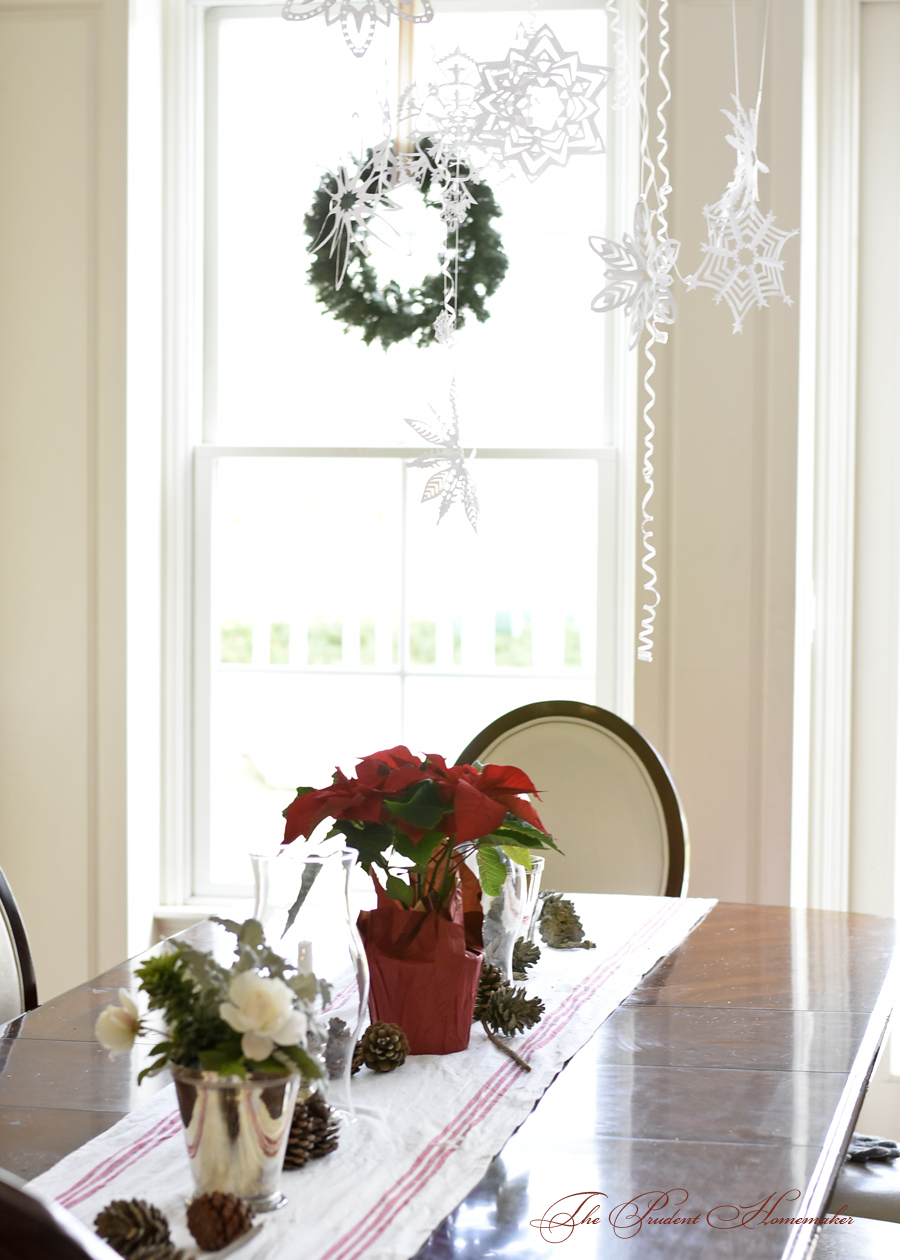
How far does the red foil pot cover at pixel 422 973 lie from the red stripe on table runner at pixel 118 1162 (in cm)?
23

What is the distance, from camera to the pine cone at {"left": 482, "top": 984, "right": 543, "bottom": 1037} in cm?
123

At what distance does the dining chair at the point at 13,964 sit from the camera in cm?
157

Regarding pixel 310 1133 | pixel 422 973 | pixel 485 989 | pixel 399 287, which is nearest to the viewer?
pixel 310 1133

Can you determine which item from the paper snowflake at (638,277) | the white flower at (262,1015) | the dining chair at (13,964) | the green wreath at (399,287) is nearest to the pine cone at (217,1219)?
the white flower at (262,1015)

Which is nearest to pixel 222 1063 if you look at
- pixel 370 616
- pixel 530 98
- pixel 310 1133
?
pixel 310 1133

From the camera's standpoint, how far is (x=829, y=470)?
281 centimetres

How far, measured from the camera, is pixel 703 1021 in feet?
4.31

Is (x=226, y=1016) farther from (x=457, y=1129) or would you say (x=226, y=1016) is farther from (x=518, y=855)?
(x=518, y=855)

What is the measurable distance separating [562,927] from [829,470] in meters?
1.58

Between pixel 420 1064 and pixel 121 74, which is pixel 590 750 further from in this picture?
pixel 121 74

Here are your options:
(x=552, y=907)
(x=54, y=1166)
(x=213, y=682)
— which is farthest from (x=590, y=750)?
(x=54, y=1166)

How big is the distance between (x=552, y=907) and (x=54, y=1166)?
2.83 ft

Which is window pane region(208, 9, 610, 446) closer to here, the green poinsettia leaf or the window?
the window

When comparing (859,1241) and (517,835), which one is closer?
(517,835)
